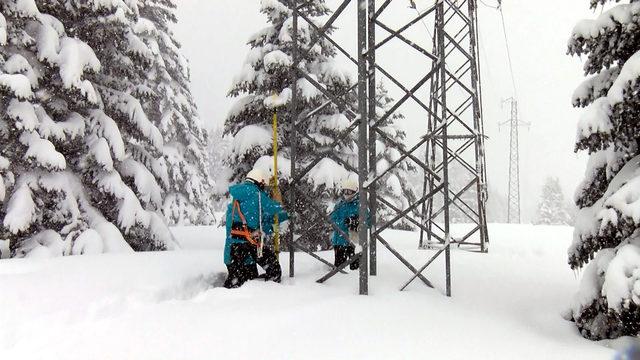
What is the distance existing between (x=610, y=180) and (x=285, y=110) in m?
7.95

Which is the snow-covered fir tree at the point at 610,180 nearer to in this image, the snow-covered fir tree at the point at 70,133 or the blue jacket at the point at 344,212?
the blue jacket at the point at 344,212

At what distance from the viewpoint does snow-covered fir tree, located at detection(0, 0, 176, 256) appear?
8.99 m

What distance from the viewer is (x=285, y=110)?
11812mm

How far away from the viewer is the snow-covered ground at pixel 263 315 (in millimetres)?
4535

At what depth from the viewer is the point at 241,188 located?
6840mm

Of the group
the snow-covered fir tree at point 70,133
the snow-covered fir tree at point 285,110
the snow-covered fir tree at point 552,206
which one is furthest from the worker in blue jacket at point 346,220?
the snow-covered fir tree at point 552,206

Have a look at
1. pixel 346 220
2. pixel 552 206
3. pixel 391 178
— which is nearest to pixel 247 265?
pixel 346 220

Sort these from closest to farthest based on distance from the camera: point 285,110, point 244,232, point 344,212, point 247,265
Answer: point 244,232, point 247,265, point 344,212, point 285,110

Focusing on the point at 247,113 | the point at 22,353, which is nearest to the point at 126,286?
the point at 22,353

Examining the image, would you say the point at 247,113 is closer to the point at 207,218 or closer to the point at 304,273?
the point at 304,273

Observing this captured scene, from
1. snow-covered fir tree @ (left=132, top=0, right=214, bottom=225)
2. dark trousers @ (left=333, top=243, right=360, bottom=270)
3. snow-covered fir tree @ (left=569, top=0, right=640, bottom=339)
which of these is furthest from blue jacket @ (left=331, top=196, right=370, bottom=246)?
snow-covered fir tree @ (left=132, top=0, right=214, bottom=225)

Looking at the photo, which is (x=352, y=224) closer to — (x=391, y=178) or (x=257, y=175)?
(x=257, y=175)

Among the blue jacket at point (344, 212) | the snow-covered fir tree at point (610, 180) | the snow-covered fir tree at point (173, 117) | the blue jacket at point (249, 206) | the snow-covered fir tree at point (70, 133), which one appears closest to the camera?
the snow-covered fir tree at point (610, 180)

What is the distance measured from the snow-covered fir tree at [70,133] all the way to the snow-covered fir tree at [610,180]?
8.70m
